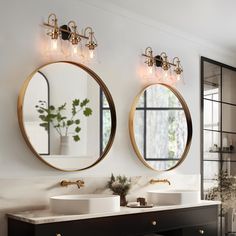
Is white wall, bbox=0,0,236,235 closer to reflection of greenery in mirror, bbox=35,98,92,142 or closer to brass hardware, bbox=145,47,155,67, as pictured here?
brass hardware, bbox=145,47,155,67

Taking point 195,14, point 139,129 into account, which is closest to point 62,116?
point 139,129

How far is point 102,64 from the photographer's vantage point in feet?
12.4

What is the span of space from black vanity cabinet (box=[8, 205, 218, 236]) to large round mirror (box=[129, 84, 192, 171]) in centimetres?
58

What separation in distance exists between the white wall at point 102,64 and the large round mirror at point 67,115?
71 mm

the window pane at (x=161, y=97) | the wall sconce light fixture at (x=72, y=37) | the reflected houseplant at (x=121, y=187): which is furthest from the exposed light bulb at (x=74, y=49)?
the reflected houseplant at (x=121, y=187)

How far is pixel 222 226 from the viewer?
16.6ft

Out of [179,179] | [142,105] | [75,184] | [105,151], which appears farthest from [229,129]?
[75,184]

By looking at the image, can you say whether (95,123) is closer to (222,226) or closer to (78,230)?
(78,230)

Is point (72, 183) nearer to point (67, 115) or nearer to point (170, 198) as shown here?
point (67, 115)

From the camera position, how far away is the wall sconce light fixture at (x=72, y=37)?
3387 mm

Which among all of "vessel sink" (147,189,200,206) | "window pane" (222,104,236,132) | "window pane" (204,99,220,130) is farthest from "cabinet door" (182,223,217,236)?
"window pane" (222,104,236,132)

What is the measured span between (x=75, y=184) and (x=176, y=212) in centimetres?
87

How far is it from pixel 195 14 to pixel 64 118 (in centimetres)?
156

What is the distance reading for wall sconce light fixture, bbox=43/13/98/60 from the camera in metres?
3.39
